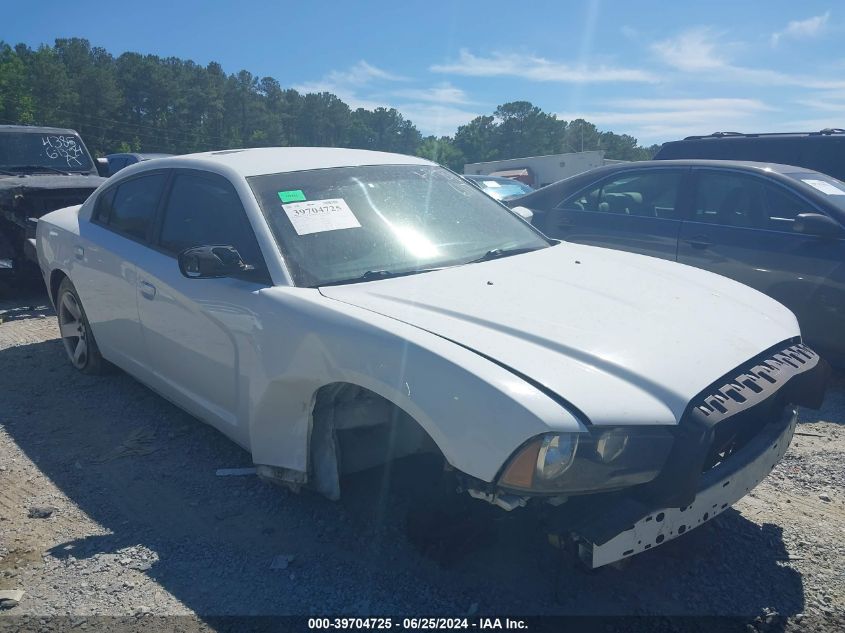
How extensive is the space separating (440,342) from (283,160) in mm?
1754

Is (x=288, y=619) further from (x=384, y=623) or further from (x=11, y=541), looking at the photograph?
(x=11, y=541)

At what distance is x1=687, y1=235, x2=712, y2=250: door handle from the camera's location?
533cm

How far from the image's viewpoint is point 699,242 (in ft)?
17.6

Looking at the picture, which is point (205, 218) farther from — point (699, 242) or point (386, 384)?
point (699, 242)

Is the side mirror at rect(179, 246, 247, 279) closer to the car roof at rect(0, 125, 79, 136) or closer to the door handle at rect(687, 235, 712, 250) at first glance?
the door handle at rect(687, 235, 712, 250)

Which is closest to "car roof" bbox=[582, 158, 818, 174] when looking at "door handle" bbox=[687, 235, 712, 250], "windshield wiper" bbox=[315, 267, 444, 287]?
"door handle" bbox=[687, 235, 712, 250]

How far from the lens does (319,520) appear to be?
3062 mm

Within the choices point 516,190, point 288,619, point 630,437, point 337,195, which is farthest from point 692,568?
point 516,190

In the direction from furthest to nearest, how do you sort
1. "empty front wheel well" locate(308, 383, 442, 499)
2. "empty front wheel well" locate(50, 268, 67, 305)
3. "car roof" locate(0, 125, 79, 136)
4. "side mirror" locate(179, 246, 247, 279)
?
"car roof" locate(0, 125, 79, 136), "empty front wheel well" locate(50, 268, 67, 305), "side mirror" locate(179, 246, 247, 279), "empty front wheel well" locate(308, 383, 442, 499)

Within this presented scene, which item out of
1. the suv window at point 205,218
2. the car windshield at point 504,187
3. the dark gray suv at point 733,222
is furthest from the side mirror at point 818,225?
the car windshield at point 504,187

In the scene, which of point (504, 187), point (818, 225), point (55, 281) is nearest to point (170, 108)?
point (504, 187)

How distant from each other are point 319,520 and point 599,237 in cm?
394

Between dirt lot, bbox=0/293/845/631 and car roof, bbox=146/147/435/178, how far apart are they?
156cm

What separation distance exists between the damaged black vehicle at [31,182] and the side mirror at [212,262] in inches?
153
